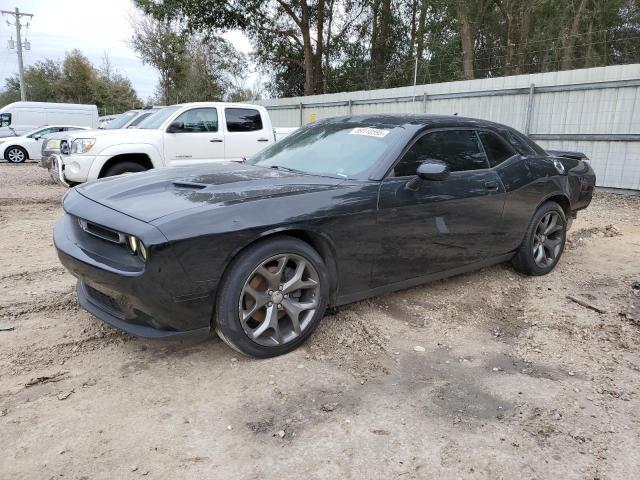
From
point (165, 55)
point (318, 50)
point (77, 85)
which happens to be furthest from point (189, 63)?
point (77, 85)

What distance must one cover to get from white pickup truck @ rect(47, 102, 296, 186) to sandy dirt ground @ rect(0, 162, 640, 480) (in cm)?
381

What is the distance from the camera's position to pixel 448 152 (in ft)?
13.6

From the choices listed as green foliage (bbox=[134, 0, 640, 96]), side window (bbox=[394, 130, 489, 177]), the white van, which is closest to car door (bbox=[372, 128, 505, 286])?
side window (bbox=[394, 130, 489, 177])

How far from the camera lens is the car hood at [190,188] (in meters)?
2.93

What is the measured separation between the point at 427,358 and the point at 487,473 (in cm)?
113

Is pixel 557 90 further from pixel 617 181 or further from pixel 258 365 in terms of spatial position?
pixel 258 365

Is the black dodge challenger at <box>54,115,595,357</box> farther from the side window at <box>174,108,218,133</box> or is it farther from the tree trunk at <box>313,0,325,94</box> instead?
the tree trunk at <box>313,0,325,94</box>

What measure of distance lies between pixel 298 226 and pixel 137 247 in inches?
37.5

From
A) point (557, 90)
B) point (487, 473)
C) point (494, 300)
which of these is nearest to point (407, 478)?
point (487, 473)

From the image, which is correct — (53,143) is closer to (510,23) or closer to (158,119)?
(158,119)

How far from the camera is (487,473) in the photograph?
2248 millimetres

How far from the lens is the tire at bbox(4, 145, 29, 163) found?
672 inches

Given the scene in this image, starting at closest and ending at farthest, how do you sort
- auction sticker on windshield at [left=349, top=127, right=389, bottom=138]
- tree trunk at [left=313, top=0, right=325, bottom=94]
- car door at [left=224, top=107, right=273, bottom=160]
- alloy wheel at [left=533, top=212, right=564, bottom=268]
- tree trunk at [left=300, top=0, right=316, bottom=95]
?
auction sticker on windshield at [left=349, top=127, right=389, bottom=138] < alloy wheel at [left=533, top=212, right=564, bottom=268] < car door at [left=224, top=107, right=273, bottom=160] < tree trunk at [left=300, top=0, right=316, bottom=95] < tree trunk at [left=313, top=0, right=325, bottom=94]

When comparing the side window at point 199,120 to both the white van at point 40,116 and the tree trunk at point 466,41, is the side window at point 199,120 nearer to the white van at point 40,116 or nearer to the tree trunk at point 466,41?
the tree trunk at point 466,41
